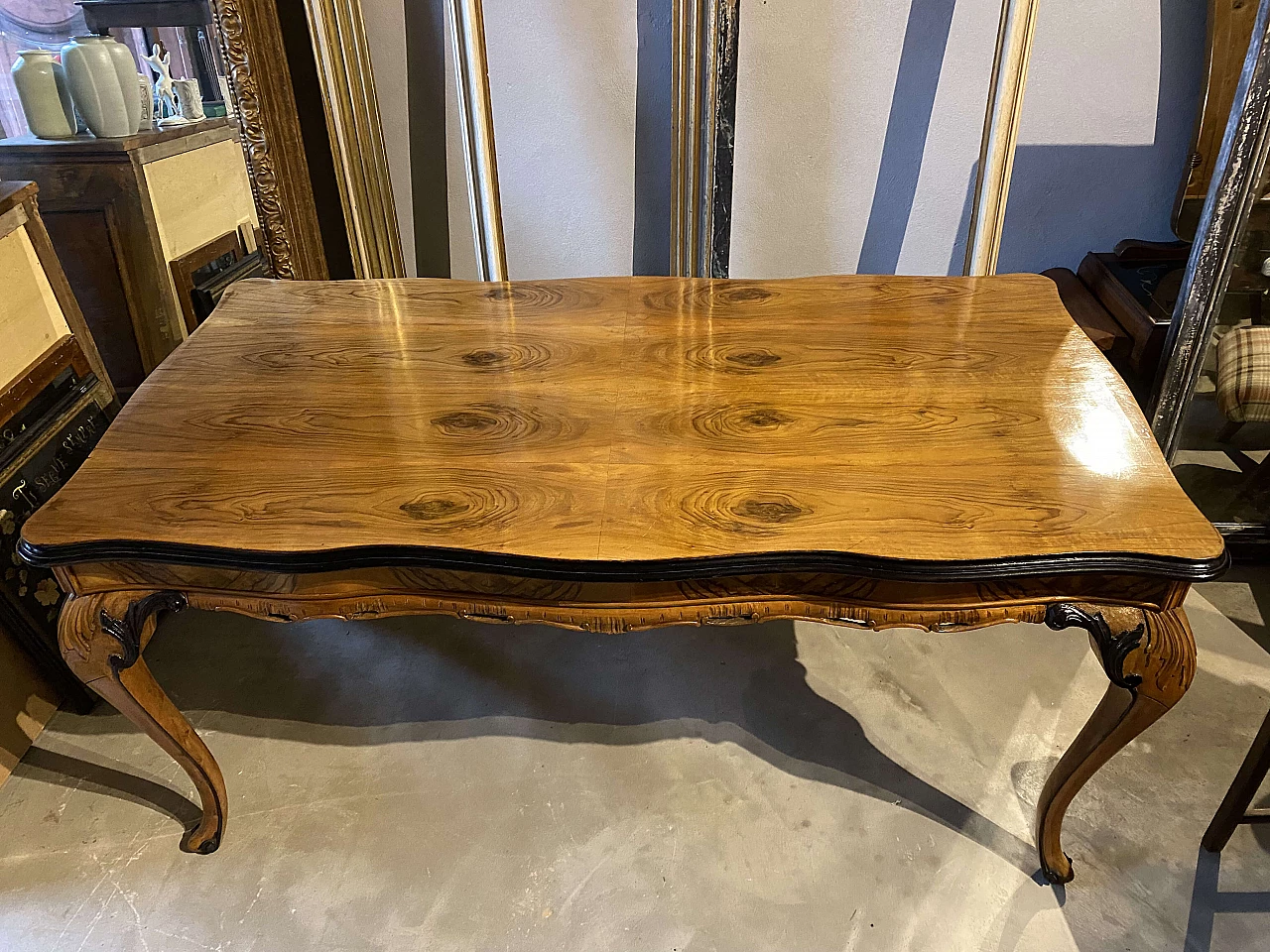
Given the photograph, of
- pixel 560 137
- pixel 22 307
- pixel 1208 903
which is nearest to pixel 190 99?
pixel 22 307

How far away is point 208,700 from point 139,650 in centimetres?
61

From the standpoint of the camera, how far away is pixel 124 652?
1.19m

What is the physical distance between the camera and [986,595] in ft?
3.48

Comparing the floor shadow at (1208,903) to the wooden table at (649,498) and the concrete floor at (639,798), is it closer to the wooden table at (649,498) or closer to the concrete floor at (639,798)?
the concrete floor at (639,798)

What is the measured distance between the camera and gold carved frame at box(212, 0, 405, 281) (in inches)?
74.9

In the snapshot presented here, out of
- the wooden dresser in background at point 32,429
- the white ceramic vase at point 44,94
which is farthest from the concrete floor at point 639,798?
the white ceramic vase at point 44,94

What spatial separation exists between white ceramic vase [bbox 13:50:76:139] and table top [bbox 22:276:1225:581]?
0.66 metres

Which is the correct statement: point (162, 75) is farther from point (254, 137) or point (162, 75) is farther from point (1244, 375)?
point (1244, 375)

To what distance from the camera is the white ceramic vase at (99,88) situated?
1.75 m

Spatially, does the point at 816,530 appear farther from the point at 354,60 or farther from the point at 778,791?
the point at 354,60

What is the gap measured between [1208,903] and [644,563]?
1.16 metres

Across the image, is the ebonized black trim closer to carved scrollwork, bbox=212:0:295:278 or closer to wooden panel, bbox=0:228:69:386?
wooden panel, bbox=0:228:69:386

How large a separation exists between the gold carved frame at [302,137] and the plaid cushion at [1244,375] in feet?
6.83

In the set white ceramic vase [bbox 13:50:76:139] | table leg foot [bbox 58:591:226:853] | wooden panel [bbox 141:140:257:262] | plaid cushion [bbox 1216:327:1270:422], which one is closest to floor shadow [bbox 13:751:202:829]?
table leg foot [bbox 58:591:226:853]
